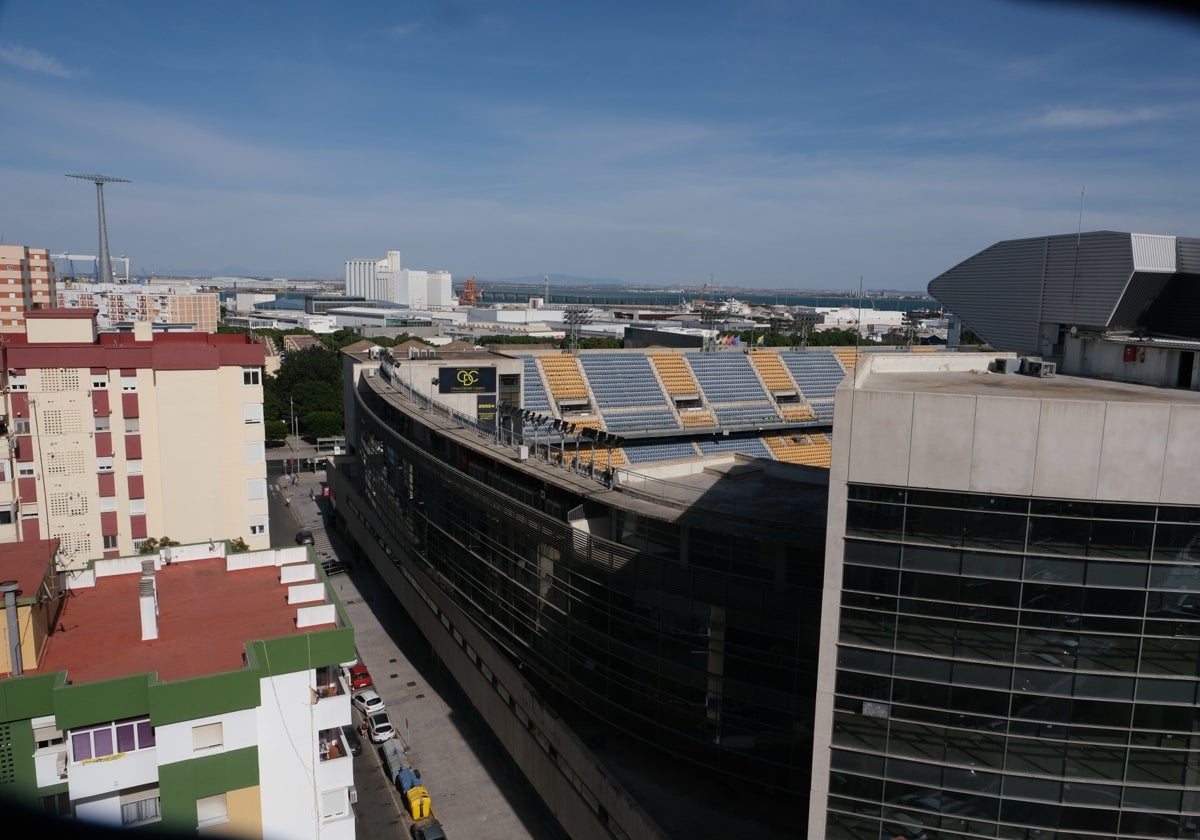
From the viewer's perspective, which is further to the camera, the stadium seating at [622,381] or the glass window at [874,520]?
the stadium seating at [622,381]

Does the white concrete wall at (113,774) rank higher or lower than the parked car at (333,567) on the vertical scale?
higher

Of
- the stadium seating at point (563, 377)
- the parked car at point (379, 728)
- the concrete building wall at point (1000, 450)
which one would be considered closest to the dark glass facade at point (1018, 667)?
the concrete building wall at point (1000, 450)

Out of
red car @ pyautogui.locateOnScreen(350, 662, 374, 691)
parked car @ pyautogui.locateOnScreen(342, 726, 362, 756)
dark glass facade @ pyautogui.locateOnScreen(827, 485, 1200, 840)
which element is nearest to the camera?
dark glass facade @ pyautogui.locateOnScreen(827, 485, 1200, 840)

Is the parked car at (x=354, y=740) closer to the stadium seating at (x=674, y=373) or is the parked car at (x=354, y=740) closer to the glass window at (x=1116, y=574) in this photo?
the glass window at (x=1116, y=574)

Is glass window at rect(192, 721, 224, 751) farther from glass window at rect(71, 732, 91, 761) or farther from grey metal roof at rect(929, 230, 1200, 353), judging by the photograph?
grey metal roof at rect(929, 230, 1200, 353)

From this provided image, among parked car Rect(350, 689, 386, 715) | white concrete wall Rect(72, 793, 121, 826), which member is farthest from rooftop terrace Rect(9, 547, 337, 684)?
parked car Rect(350, 689, 386, 715)

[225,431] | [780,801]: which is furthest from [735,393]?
[780,801]

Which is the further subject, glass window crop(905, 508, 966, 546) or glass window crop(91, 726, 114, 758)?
glass window crop(91, 726, 114, 758)

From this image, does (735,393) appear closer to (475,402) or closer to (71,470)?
(475,402)
